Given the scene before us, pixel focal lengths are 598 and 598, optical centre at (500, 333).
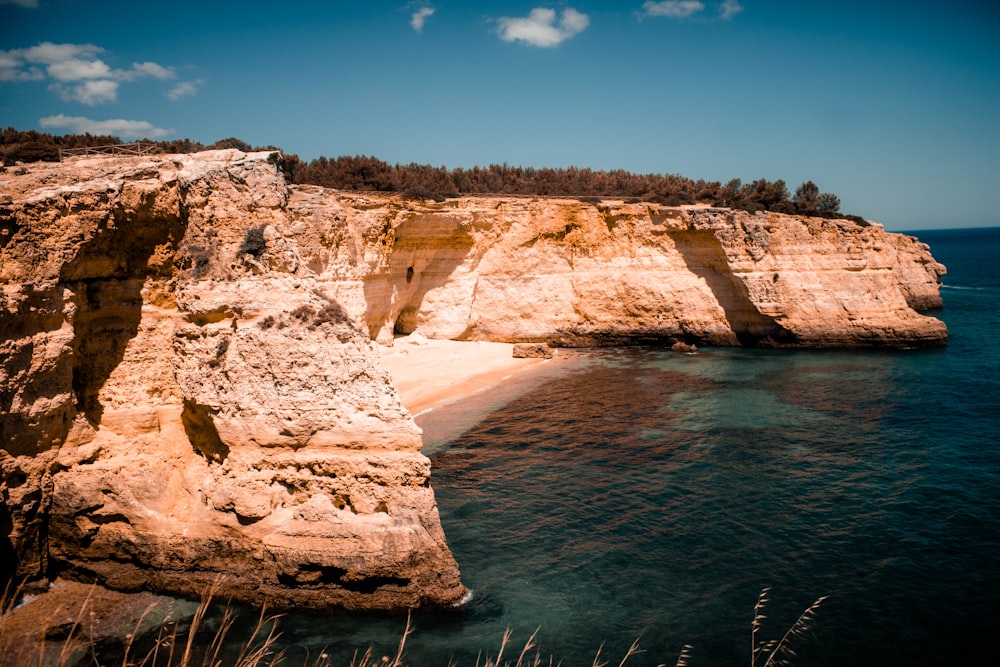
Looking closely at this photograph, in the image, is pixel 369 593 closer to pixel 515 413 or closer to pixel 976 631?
pixel 976 631

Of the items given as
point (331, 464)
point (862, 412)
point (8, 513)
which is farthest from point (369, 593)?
point (862, 412)

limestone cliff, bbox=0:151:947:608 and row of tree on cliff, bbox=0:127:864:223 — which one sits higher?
row of tree on cliff, bbox=0:127:864:223

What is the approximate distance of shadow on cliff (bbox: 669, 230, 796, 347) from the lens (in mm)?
31000

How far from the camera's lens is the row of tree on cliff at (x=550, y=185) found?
3281 cm

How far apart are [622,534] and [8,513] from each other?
9.99 metres

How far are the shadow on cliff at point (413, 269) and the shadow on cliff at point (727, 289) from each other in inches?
460

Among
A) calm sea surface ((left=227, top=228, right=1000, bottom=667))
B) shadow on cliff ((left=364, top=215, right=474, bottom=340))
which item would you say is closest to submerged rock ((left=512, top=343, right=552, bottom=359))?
shadow on cliff ((left=364, top=215, right=474, bottom=340))

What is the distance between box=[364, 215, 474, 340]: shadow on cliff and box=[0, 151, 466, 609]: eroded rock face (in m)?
17.7

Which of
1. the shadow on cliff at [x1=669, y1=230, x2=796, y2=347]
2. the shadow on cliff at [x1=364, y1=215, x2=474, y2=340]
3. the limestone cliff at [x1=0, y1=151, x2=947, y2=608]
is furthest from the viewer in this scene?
the shadow on cliff at [x1=669, y1=230, x2=796, y2=347]

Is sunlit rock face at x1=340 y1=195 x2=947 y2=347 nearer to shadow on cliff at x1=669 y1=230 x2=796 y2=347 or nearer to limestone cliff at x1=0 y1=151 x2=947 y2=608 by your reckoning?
shadow on cliff at x1=669 y1=230 x2=796 y2=347

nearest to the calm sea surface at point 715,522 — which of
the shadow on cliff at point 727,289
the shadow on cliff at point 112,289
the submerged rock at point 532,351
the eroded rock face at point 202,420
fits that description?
the eroded rock face at point 202,420

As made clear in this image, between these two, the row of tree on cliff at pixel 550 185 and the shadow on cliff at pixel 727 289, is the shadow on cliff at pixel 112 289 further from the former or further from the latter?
the shadow on cliff at pixel 727 289

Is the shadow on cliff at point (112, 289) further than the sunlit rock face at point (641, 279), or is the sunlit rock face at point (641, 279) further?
the sunlit rock face at point (641, 279)

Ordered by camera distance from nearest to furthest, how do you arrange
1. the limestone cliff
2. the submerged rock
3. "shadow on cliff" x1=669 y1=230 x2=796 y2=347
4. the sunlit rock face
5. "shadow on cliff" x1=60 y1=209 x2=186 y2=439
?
the limestone cliff, "shadow on cliff" x1=60 y1=209 x2=186 y2=439, the submerged rock, the sunlit rock face, "shadow on cliff" x1=669 y1=230 x2=796 y2=347
